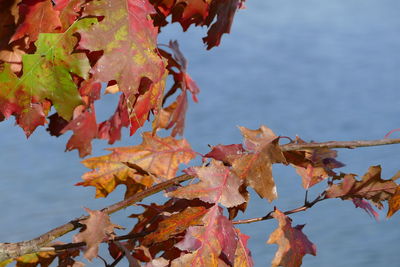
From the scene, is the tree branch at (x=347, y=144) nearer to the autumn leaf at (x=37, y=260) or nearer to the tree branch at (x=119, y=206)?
the tree branch at (x=119, y=206)

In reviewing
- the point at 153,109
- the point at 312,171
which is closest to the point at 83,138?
the point at 153,109

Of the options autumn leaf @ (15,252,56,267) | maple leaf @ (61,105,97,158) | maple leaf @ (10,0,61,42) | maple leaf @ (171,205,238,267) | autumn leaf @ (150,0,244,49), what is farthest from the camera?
maple leaf @ (61,105,97,158)

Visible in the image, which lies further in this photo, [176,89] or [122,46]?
[176,89]

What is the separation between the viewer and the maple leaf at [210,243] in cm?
105

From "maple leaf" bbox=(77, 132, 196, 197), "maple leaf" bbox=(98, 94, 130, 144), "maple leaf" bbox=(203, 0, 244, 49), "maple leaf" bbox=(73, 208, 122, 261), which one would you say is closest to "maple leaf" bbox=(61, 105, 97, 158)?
"maple leaf" bbox=(98, 94, 130, 144)

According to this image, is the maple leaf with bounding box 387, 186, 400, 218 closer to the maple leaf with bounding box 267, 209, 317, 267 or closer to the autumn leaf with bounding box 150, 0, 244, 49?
the maple leaf with bounding box 267, 209, 317, 267

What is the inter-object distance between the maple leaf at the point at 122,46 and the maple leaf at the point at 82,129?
572 millimetres

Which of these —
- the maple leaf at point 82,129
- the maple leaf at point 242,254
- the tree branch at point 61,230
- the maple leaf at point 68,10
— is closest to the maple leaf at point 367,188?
the maple leaf at point 242,254

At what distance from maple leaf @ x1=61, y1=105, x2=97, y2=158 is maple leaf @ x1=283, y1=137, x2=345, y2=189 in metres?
0.59

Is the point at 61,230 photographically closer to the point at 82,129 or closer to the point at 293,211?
the point at 293,211

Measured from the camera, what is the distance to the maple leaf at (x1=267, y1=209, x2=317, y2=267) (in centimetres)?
116

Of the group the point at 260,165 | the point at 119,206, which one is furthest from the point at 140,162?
the point at 260,165

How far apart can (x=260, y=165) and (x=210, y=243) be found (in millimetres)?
133

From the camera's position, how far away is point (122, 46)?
1.10 m
